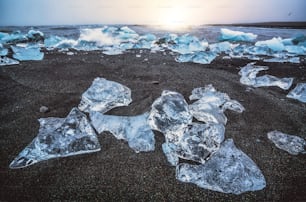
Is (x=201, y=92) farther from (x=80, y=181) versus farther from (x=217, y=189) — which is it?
(x=80, y=181)

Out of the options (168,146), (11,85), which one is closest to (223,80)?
(168,146)

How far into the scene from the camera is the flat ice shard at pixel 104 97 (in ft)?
5.68

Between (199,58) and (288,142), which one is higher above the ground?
(199,58)

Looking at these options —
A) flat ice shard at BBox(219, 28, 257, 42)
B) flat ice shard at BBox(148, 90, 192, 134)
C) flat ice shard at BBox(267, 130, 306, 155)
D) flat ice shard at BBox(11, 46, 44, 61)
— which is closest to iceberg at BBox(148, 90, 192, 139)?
flat ice shard at BBox(148, 90, 192, 134)

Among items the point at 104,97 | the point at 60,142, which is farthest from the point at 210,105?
the point at 60,142

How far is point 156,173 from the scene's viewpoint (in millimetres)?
1118

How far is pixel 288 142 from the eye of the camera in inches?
54.0

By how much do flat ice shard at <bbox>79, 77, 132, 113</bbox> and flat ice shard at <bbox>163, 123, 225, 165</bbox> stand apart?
674 millimetres

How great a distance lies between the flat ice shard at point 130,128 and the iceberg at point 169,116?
7 centimetres

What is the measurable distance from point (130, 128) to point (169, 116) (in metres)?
0.29

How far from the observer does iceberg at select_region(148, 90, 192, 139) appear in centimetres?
140

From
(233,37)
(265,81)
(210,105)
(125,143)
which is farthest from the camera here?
(233,37)

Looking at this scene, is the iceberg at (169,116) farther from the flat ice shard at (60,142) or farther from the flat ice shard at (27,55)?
the flat ice shard at (27,55)

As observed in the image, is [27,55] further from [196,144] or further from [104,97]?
[196,144]
